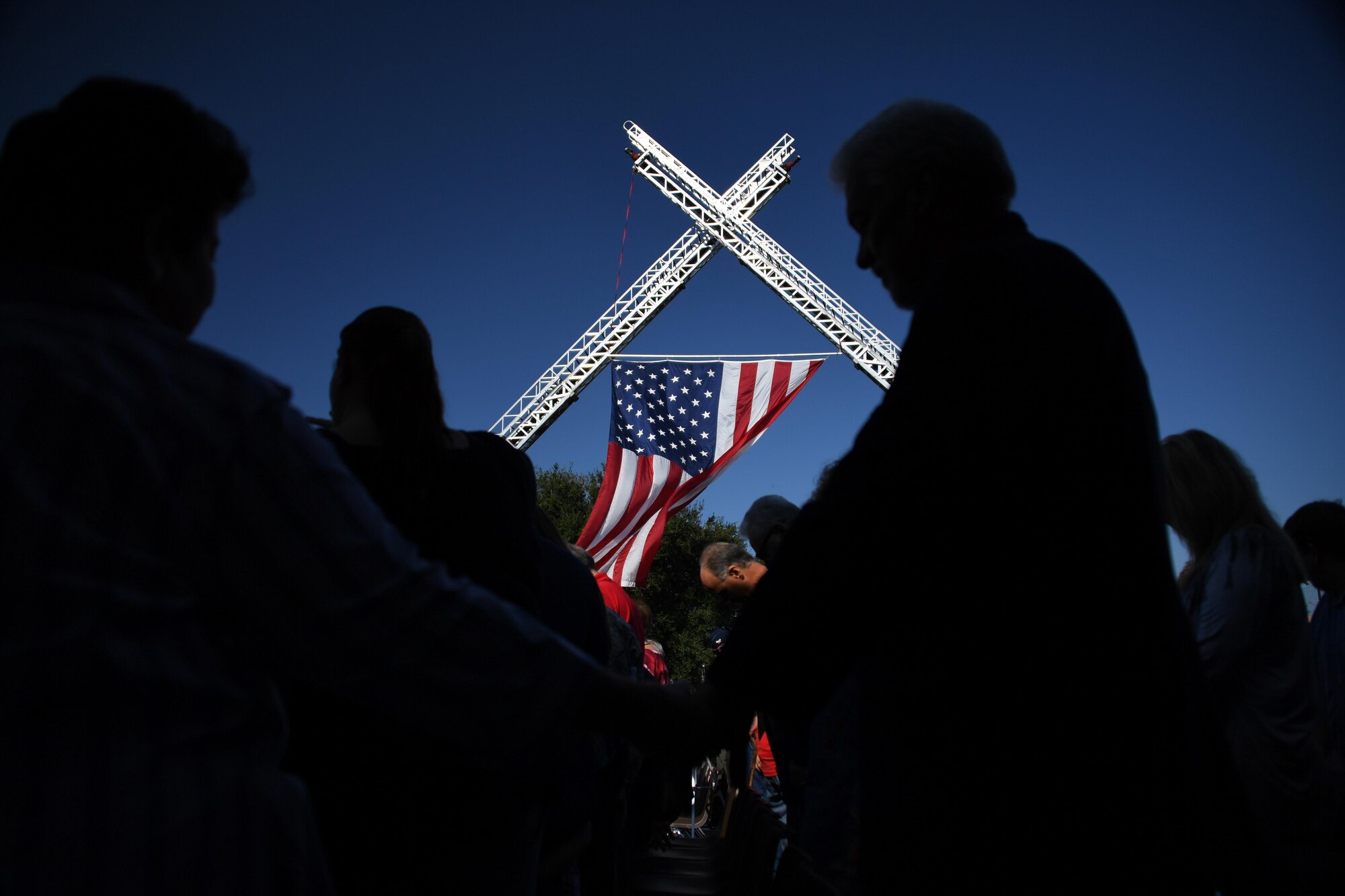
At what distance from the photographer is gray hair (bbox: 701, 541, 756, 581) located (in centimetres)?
414

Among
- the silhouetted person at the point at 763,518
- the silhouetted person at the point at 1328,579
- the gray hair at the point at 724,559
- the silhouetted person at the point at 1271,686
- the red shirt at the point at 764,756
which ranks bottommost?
the red shirt at the point at 764,756

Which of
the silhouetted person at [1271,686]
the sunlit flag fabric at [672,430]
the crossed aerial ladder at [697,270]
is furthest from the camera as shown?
the crossed aerial ladder at [697,270]

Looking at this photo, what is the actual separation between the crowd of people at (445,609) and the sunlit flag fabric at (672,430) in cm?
953

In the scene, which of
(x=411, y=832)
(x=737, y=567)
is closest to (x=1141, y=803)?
(x=411, y=832)

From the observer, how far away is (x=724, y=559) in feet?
13.9

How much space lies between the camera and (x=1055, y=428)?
102 cm

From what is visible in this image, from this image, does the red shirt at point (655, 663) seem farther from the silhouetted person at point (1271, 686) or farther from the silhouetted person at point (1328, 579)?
the silhouetted person at point (1271, 686)

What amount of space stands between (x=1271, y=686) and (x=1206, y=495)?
0.65 m

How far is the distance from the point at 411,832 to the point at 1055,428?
4.00 feet

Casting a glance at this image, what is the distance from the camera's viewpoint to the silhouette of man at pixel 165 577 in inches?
29.2

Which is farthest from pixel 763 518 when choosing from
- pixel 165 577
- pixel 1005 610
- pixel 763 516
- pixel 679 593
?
pixel 679 593

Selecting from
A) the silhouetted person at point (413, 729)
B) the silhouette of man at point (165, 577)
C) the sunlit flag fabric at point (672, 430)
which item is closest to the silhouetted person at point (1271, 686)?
the silhouetted person at point (413, 729)

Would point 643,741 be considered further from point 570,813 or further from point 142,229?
point 570,813

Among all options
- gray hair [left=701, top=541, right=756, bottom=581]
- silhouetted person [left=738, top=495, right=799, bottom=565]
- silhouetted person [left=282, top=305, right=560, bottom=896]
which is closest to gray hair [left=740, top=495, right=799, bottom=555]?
silhouetted person [left=738, top=495, right=799, bottom=565]
